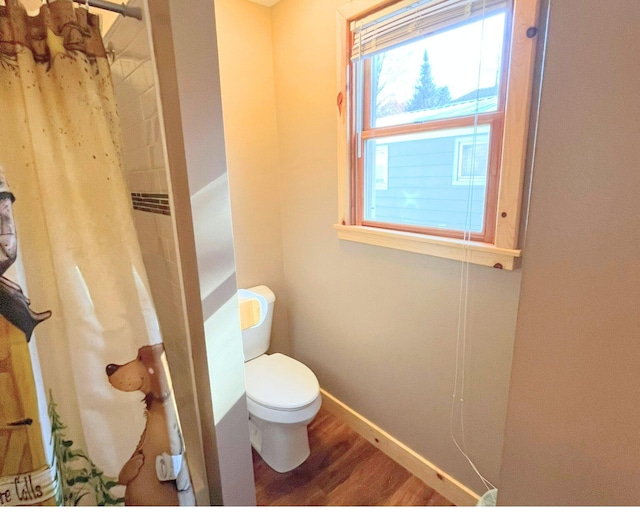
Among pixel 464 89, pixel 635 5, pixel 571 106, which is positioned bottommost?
pixel 571 106

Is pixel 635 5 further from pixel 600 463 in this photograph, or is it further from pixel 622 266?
pixel 600 463

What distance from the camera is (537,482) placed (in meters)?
0.64

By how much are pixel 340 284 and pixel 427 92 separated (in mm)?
1015

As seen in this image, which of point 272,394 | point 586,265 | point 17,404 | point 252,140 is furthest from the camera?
point 252,140

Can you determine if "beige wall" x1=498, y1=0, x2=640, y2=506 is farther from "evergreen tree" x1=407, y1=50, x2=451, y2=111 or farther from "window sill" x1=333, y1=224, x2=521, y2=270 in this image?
"evergreen tree" x1=407, y1=50, x2=451, y2=111

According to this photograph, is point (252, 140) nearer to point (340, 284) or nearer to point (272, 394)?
point (340, 284)

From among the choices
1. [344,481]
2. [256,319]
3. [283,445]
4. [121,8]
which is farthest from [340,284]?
[121,8]

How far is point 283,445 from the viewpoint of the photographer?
174 centimetres

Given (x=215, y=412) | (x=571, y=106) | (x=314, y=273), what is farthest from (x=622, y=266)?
(x=314, y=273)

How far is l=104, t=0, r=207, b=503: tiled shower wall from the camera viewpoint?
3.07 feet

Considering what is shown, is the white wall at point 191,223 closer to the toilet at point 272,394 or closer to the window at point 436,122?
the toilet at point 272,394

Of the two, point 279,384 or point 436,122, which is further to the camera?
point 279,384

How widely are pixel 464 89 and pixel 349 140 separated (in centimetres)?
56

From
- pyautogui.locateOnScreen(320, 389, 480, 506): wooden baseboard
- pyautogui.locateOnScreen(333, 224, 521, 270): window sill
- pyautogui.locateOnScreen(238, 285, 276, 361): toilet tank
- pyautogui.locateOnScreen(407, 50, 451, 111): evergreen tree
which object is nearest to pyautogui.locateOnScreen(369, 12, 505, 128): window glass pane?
pyautogui.locateOnScreen(407, 50, 451, 111): evergreen tree
